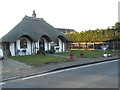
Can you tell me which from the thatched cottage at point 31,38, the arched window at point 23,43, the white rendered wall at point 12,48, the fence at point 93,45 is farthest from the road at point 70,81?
the fence at point 93,45

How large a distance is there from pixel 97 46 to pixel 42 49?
580 inches

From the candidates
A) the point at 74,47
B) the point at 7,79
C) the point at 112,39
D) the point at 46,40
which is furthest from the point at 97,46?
the point at 7,79

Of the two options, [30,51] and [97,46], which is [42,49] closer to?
[30,51]

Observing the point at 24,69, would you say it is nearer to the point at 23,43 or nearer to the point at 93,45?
the point at 23,43

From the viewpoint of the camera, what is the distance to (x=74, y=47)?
44.9m

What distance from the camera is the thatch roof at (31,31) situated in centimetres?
2600

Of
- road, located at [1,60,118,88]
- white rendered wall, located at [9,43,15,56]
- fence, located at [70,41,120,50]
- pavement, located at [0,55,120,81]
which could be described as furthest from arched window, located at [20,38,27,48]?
road, located at [1,60,118,88]

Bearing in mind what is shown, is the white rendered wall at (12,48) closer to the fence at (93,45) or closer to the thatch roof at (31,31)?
the thatch roof at (31,31)

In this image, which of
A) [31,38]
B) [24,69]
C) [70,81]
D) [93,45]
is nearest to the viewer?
[70,81]

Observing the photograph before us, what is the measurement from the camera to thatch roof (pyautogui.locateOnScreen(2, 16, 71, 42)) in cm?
2600

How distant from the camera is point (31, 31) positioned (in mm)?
28328

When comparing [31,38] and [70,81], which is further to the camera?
[31,38]

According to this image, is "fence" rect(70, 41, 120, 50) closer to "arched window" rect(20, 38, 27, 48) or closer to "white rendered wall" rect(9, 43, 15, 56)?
"arched window" rect(20, 38, 27, 48)

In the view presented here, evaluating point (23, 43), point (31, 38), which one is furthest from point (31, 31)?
point (23, 43)
